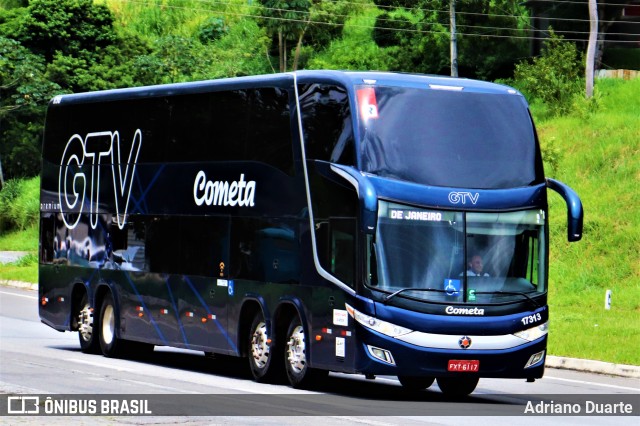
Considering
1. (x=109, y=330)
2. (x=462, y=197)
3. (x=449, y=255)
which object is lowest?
(x=109, y=330)

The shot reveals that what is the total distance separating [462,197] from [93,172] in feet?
30.8

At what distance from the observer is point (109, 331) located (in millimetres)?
23750

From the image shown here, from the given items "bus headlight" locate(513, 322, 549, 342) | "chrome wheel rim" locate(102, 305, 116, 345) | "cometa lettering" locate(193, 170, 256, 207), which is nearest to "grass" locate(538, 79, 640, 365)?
"bus headlight" locate(513, 322, 549, 342)

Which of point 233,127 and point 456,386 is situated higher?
point 233,127

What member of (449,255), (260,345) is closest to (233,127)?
(260,345)

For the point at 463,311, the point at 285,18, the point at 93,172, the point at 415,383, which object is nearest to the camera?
the point at 463,311

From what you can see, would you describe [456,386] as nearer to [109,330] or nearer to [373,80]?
[373,80]

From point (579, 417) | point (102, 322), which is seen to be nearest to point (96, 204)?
point (102, 322)

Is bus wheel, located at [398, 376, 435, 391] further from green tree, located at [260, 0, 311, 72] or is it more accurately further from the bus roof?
green tree, located at [260, 0, 311, 72]

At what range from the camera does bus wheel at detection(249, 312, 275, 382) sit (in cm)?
1898

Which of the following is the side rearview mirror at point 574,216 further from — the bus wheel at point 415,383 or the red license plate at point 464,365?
the bus wheel at point 415,383

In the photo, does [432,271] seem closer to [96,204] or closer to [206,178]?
[206,178]

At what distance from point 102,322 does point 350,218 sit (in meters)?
8.10

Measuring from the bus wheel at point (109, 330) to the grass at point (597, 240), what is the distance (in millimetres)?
7488
